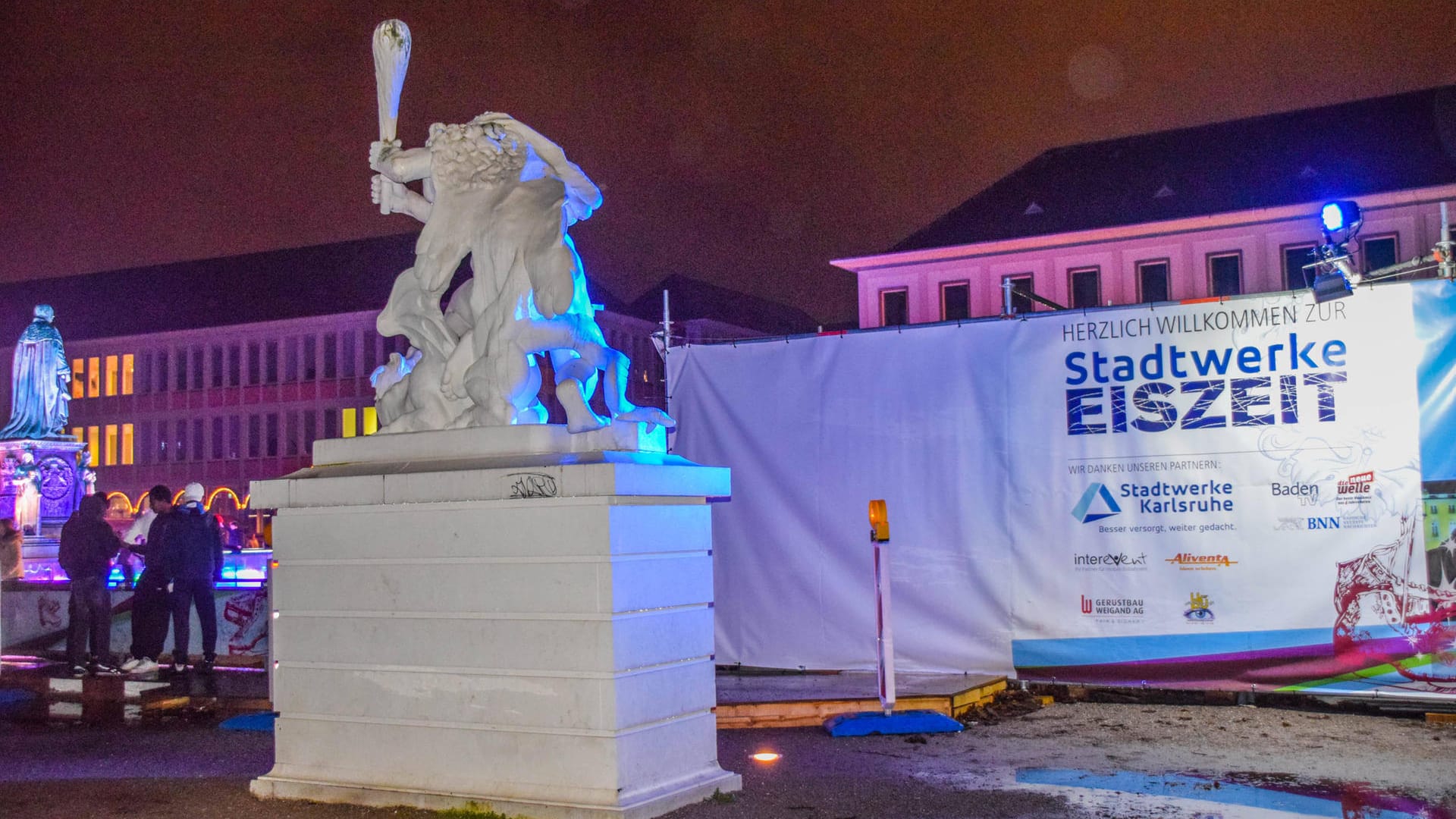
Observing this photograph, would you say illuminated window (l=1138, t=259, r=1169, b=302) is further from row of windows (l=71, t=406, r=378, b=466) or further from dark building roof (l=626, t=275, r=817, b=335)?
row of windows (l=71, t=406, r=378, b=466)

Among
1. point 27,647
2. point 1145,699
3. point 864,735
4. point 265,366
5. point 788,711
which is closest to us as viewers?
point 864,735

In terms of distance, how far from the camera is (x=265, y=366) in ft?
198

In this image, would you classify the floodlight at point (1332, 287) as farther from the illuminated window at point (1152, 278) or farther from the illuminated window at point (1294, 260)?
the illuminated window at point (1152, 278)

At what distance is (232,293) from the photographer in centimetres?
6444

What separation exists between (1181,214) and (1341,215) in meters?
38.8

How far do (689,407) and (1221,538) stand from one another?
15.2 ft

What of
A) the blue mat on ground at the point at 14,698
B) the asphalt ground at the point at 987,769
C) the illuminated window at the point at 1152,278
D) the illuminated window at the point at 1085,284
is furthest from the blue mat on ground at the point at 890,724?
the illuminated window at the point at 1085,284

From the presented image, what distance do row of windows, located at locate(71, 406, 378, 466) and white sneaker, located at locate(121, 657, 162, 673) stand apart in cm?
4383

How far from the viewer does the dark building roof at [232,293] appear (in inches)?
2386

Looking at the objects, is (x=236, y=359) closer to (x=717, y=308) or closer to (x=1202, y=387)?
(x=717, y=308)

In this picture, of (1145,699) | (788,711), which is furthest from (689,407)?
(1145,699)

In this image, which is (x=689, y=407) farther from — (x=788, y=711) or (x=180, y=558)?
(x=180, y=558)

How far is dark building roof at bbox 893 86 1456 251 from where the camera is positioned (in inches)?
1734

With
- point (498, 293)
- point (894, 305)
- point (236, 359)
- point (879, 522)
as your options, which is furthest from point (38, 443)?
point (236, 359)
